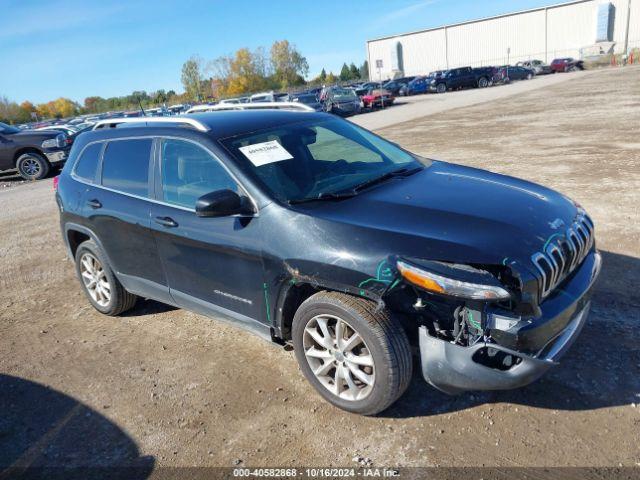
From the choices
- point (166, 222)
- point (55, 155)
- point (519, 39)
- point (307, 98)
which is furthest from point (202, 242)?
point (519, 39)

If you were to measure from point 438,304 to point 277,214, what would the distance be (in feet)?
3.64

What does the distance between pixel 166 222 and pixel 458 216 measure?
2.08 metres

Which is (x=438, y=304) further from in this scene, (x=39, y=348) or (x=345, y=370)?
(x=39, y=348)

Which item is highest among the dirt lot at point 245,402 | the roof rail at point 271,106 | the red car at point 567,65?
the roof rail at point 271,106

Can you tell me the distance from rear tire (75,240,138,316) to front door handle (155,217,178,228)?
42.5 inches

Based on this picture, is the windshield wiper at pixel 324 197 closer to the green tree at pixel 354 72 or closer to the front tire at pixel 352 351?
the front tire at pixel 352 351

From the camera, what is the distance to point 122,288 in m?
4.64

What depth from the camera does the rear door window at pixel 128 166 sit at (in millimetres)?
3994

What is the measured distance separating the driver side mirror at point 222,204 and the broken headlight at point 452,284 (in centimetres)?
114

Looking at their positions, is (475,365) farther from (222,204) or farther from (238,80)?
(238,80)

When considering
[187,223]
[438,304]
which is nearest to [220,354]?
[187,223]

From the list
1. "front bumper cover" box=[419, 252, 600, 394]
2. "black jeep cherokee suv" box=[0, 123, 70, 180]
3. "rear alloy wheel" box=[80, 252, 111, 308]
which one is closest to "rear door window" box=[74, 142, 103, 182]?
"rear alloy wheel" box=[80, 252, 111, 308]

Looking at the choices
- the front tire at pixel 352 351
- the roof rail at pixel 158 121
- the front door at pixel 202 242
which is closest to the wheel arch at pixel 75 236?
the roof rail at pixel 158 121

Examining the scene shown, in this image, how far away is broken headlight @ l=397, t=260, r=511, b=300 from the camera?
8.30 feet
